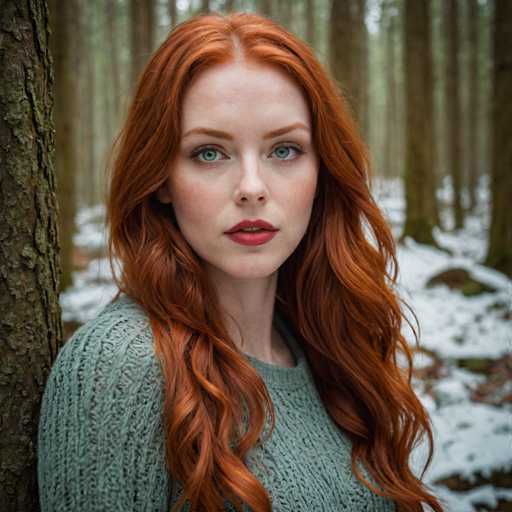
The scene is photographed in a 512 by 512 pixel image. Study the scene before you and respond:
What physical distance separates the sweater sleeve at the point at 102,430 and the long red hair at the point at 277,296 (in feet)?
0.19

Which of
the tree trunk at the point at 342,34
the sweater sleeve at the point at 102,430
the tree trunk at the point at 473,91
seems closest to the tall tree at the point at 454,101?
the tree trunk at the point at 473,91

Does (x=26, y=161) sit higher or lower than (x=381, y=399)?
higher

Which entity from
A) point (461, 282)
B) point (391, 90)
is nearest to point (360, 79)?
point (461, 282)

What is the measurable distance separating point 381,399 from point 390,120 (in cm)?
2503

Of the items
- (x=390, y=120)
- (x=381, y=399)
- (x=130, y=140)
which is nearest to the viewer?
(x=130, y=140)

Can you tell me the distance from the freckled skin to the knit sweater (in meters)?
0.36

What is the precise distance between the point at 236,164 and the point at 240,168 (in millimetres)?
22

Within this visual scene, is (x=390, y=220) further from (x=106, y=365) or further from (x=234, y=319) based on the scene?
(x=106, y=365)

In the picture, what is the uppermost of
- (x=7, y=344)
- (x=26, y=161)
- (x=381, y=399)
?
(x=26, y=161)

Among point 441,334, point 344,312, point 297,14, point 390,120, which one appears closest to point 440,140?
point 390,120

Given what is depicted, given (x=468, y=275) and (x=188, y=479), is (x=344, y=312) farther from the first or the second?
(x=468, y=275)

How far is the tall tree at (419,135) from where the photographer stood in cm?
947

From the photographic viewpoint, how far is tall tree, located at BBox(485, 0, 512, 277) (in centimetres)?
690

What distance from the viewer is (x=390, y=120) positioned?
2502 centimetres
